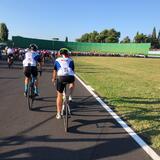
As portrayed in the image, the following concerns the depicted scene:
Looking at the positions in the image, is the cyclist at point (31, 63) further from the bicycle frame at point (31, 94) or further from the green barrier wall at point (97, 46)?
the green barrier wall at point (97, 46)

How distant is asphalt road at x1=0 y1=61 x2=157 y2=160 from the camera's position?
20.8 feet

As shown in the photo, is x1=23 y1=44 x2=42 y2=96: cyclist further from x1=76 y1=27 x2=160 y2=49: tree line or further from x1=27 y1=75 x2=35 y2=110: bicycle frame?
x1=76 y1=27 x2=160 y2=49: tree line

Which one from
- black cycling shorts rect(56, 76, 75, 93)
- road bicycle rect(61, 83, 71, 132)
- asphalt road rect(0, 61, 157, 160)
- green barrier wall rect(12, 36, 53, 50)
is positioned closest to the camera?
asphalt road rect(0, 61, 157, 160)

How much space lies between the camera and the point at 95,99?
1336cm

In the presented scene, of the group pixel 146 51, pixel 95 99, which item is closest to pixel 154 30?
pixel 146 51

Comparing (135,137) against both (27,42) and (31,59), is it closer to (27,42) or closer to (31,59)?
(31,59)

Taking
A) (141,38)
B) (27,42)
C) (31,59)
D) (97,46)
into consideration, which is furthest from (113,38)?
(31,59)

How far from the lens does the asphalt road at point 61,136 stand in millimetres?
6331

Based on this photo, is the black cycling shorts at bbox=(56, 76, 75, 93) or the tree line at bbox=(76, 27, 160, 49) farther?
the tree line at bbox=(76, 27, 160, 49)

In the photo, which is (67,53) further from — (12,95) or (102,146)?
(12,95)

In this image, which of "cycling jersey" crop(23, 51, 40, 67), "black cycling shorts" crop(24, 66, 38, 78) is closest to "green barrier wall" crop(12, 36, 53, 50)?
"cycling jersey" crop(23, 51, 40, 67)

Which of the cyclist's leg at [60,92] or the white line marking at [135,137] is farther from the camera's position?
the cyclist's leg at [60,92]

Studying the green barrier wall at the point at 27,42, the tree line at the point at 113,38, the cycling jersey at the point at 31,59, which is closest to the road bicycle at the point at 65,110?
the cycling jersey at the point at 31,59

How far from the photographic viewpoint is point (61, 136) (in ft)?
24.8
